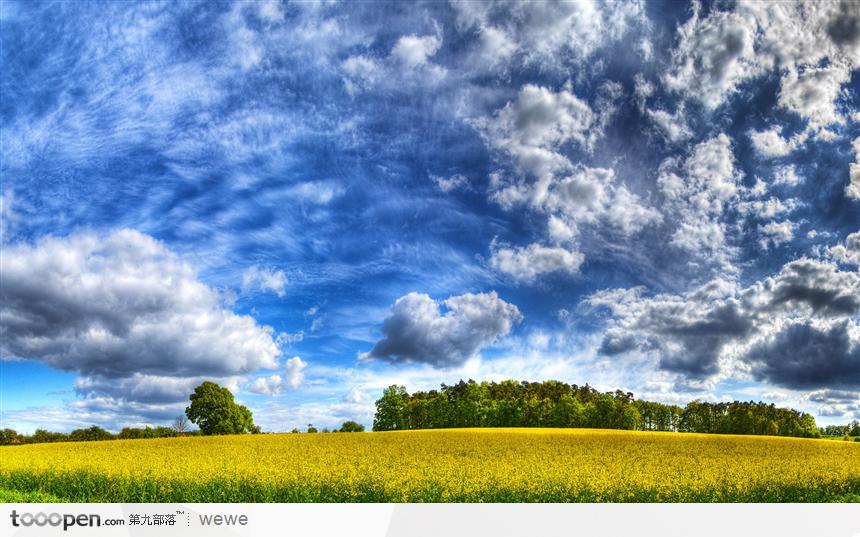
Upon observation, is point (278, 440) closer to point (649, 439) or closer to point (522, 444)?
point (522, 444)

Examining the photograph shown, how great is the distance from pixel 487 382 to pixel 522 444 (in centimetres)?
5449

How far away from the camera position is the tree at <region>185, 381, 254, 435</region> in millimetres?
68938

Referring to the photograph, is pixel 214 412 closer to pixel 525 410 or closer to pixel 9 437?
pixel 9 437

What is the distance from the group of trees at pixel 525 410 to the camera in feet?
280

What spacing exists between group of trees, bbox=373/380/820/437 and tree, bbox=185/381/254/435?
21.6 metres

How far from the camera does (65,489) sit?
92.2ft
